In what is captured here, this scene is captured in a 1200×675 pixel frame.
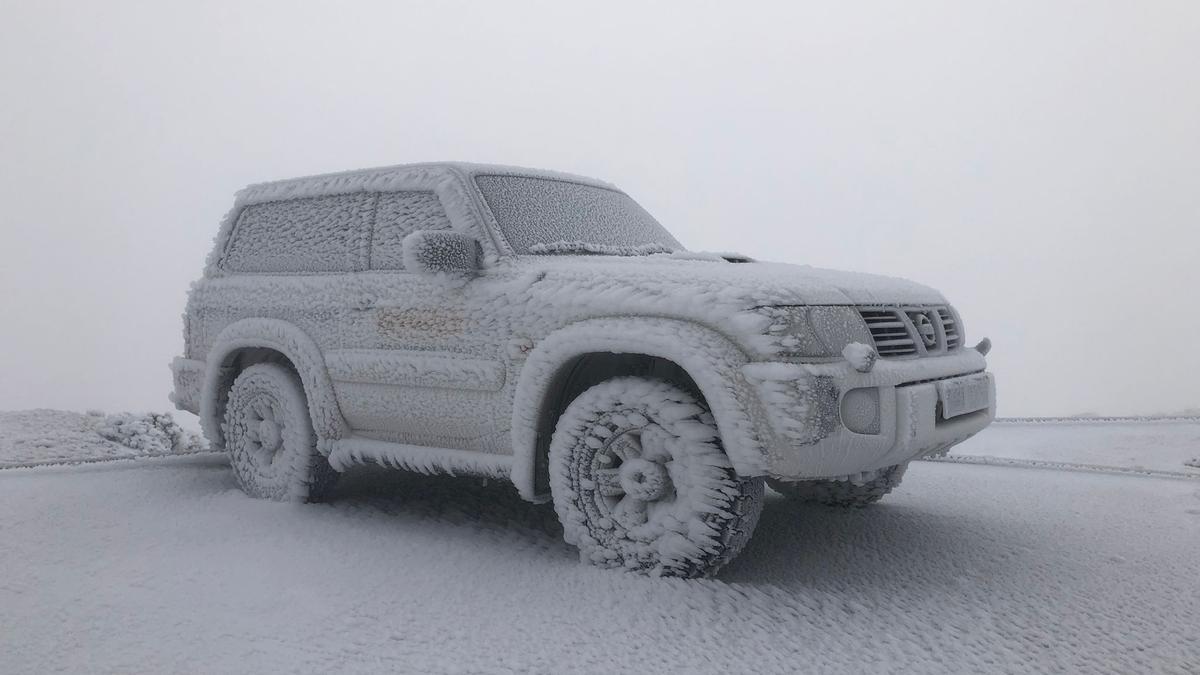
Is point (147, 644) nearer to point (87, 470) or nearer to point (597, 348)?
point (597, 348)

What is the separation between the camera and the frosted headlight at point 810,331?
3.07 m

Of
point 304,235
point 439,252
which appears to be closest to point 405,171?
point 304,235

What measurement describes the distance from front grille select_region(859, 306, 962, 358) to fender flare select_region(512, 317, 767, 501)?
0.61m

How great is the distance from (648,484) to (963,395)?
139 cm

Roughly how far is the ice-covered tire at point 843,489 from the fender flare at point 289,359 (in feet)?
7.26

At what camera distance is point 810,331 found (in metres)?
3.12

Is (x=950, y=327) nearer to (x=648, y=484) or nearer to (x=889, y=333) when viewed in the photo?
(x=889, y=333)

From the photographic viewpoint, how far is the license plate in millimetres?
3535

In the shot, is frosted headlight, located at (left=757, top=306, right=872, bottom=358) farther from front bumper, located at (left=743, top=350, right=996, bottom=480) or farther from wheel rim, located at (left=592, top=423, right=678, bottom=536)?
wheel rim, located at (left=592, top=423, right=678, bottom=536)

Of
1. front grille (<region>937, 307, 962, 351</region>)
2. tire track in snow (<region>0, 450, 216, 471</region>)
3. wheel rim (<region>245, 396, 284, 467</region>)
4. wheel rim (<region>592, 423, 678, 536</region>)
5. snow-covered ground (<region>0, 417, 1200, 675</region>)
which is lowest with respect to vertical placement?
tire track in snow (<region>0, 450, 216, 471</region>)

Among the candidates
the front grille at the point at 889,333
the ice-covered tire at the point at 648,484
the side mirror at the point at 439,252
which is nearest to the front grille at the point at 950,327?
the front grille at the point at 889,333

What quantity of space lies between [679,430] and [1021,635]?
127 centimetres

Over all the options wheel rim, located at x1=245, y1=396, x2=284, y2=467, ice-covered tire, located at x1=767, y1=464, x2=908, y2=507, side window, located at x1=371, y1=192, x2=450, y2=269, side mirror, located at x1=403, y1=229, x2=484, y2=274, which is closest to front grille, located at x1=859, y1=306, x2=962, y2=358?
ice-covered tire, located at x1=767, y1=464, x2=908, y2=507

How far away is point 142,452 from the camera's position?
6.92m
